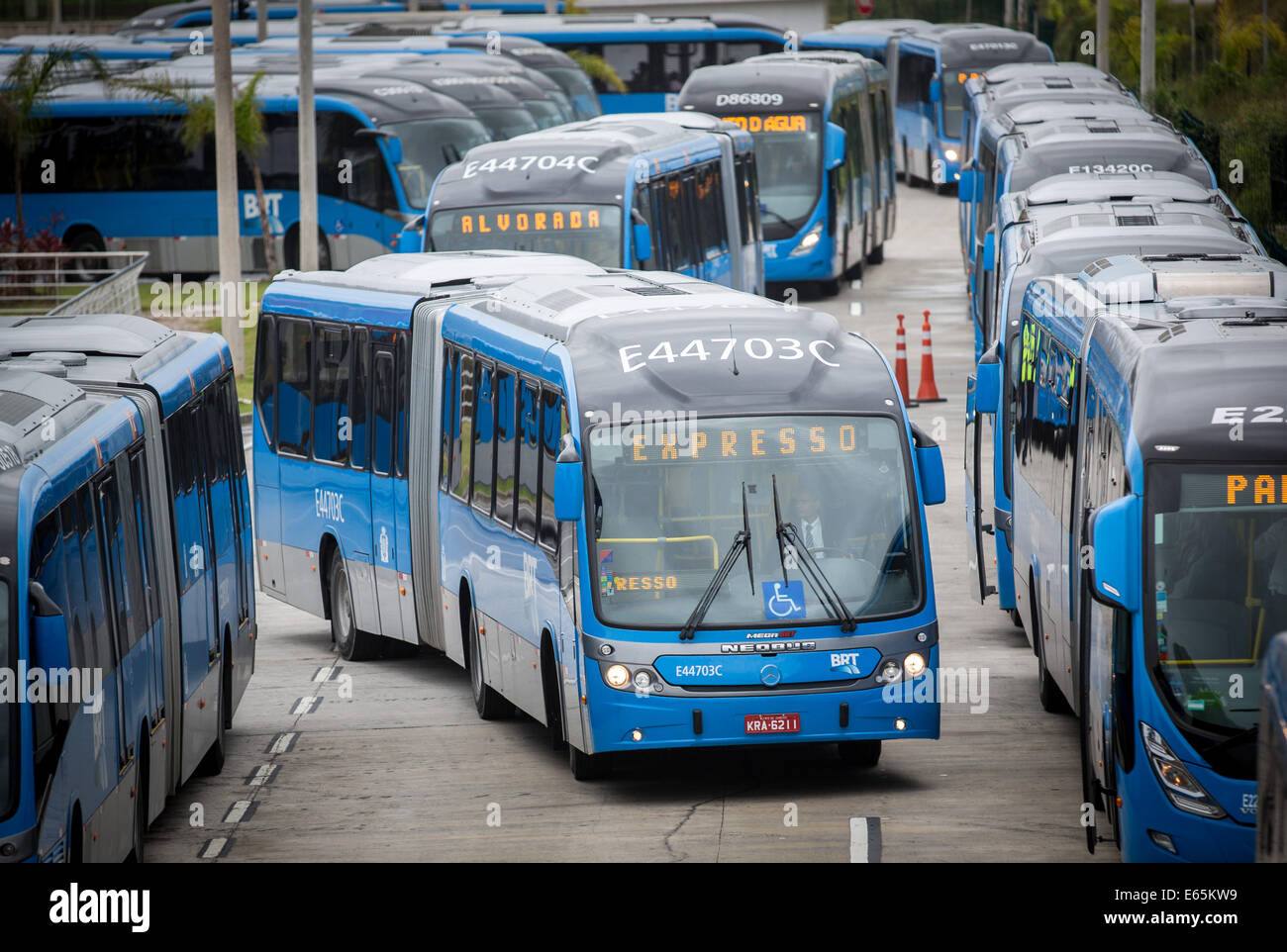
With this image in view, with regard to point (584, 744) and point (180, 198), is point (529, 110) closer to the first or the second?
point (180, 198)

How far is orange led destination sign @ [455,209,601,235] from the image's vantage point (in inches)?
973

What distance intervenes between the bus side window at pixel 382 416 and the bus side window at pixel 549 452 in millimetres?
3591

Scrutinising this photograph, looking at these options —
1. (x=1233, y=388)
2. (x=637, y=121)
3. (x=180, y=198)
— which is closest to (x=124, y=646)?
(x=1233, y=388)

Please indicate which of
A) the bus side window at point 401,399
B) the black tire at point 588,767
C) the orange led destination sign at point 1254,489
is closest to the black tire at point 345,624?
the bus side window at point 401,399

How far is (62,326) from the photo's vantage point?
13.3 m

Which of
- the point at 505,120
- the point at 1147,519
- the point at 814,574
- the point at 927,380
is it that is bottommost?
the point at 927,380

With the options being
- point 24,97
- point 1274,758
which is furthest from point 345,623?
point 24,97

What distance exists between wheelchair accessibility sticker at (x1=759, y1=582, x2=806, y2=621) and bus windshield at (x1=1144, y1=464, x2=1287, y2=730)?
2639 millimetres

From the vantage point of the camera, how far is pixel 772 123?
3731 centimetres

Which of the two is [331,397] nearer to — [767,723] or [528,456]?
[528,456]

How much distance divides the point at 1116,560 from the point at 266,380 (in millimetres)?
10583

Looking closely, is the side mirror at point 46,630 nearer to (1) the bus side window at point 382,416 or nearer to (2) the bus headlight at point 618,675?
(2) the bus headlight at point 618,675

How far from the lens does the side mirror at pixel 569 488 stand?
1216cm
